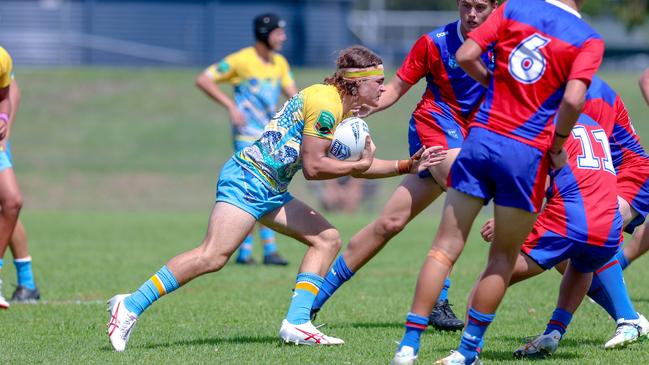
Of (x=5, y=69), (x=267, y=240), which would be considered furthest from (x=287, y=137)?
(x=267, y=240)

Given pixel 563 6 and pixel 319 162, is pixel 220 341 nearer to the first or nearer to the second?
pixel 319 162

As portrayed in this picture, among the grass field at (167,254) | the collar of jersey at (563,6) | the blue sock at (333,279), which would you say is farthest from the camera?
the blue sock at (333,279)

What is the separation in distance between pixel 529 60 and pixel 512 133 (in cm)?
35

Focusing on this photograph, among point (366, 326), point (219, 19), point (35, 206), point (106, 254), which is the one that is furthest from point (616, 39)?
point (366, 326)

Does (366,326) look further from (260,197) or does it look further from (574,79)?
(574,79)

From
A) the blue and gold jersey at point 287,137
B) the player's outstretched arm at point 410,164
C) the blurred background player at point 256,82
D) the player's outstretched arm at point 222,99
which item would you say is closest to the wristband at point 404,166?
the player's outstretched arm at point 410,164

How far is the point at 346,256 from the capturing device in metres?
6.64

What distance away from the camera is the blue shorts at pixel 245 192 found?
230 inches

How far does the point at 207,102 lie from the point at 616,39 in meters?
28.9

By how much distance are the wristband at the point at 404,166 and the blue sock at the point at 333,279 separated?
106cm

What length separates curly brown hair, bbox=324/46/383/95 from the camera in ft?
19.1

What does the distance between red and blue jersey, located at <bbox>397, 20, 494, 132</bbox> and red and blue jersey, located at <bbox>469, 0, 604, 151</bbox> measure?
1.68 meters

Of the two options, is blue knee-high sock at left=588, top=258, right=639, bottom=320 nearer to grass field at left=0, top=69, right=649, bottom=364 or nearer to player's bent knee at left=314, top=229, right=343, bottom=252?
grass field at left=0, top=69, right=649, bottom=364

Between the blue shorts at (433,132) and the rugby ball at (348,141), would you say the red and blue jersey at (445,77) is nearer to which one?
the blue shorts at (433,132)
